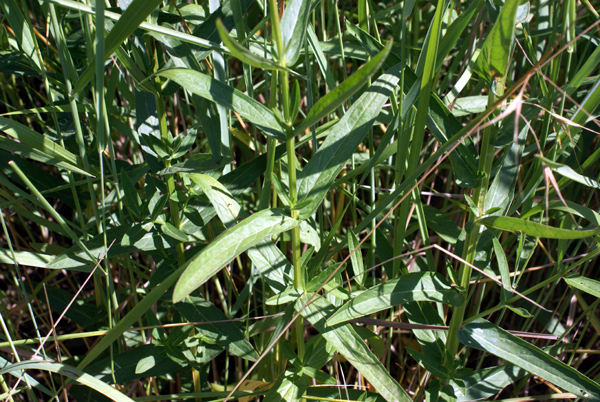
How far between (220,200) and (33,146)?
0.43 metres

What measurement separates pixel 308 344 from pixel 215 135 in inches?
20.1

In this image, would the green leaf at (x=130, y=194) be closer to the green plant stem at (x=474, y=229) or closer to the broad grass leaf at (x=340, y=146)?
the broad grass leaf at (x=340, y=146)

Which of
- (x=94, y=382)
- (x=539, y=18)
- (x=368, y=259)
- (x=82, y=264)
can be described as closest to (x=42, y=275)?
(x=82, y=264)

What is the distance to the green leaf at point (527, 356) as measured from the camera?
0.89 meters

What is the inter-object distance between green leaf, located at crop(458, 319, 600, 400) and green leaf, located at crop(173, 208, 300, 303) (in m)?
0.47

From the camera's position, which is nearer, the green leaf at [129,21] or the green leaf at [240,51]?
the green leaf at [240,51]

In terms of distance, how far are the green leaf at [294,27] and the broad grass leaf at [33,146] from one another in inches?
18.8

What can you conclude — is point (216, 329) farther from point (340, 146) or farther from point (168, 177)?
point (340, 146)

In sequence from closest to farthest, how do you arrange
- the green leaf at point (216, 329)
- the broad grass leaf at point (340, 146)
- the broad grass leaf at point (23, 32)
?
the broad grass leaf at point (340, 146), the broad grass leaf at point (23, 32), the green leaf at point (216, 329)

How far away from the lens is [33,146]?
0.97 metres

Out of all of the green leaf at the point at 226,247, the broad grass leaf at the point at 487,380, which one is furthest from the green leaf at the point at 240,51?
the broad grass leaf at the point at 487,380

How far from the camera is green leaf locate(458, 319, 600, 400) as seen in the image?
2.93 ft

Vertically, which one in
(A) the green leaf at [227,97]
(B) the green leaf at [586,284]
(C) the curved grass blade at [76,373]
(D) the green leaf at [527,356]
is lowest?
(D) the green leaf at [527,356]

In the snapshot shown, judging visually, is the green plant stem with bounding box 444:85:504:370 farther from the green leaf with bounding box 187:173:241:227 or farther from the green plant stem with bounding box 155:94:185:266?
the green plant stem with bounding box 155:94:185:266
